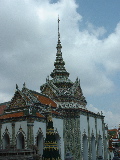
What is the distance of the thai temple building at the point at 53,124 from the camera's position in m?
29.7

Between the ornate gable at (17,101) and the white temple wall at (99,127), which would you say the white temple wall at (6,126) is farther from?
the white temple wall at (99,127)

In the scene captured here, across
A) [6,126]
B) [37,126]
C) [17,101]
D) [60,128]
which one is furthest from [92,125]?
[6,126]

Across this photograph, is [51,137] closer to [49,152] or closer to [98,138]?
[49,152]

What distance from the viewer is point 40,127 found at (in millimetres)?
35906

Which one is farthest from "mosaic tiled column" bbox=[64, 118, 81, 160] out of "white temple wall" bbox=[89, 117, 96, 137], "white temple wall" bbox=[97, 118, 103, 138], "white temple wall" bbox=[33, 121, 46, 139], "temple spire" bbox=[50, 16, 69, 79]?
"temple spire" bbox=[50, 16, 69, 79]

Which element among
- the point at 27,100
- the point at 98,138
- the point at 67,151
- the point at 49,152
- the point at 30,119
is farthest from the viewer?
the point at 98,138

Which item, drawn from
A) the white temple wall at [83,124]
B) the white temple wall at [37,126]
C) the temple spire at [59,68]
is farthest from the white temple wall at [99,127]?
the white temple wall at [37,126]

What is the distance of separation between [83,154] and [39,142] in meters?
9.28

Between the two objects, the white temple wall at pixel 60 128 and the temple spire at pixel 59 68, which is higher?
the temple spire at pixel 59 68

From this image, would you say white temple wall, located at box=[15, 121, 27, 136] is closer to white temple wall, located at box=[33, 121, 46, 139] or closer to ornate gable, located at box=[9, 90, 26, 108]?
white temple wall, located at box=[33, 121, 46, 139]

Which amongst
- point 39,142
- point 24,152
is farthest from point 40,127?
point 24,152

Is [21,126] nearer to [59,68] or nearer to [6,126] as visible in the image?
[6,126]

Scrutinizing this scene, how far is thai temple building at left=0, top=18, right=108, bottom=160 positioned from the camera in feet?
97.5

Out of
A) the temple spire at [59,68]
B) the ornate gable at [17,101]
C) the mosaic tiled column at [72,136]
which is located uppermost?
the temple spire at [59,68]
